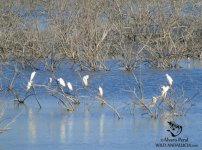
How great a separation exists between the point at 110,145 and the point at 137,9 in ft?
44.9

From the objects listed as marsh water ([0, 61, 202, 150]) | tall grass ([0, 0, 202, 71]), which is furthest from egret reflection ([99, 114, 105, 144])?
tall grass ([0, 0, 202, 71])

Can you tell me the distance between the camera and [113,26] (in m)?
26.2

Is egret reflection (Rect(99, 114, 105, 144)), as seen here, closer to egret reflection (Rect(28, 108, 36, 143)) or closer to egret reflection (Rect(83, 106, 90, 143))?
egret reflection (Rect(83, 106, 90, 143))

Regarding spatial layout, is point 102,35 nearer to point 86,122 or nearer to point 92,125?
point 86,122

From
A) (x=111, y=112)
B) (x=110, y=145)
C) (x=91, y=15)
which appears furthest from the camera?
(x=91, y=15)

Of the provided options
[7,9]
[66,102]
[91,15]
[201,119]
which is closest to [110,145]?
[201,119]

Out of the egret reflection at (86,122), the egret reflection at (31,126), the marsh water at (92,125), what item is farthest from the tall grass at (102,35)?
the egret reflection at (31,126)

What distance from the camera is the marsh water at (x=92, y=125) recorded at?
1470 centimetres

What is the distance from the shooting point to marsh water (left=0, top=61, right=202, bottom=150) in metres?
14.7

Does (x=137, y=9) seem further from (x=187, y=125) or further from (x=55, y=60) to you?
(x=187, y=125)

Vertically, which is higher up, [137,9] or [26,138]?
[137,9]

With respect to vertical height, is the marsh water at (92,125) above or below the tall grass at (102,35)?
below

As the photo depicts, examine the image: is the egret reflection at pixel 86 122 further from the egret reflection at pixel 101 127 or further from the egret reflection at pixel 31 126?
the egret reflection at pixel 31 126

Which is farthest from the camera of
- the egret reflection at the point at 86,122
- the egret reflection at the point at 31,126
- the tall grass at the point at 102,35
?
the tall grass at the point at 102,35
